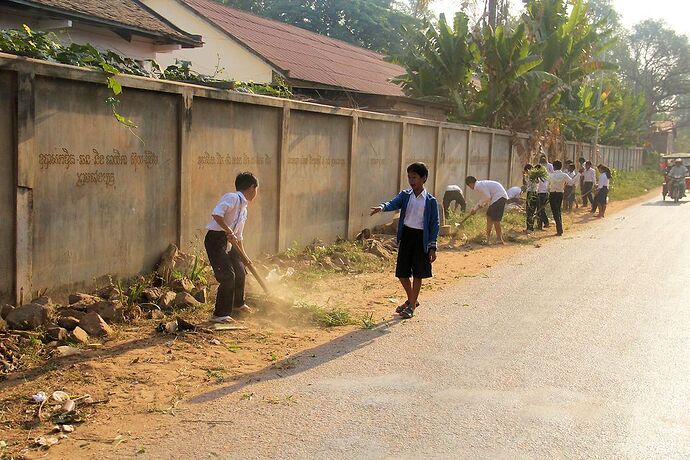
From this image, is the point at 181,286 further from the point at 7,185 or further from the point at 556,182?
the point at 556,182

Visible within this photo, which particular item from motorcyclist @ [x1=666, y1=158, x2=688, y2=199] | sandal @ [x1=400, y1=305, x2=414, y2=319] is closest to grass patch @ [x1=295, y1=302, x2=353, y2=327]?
sandal @ [x1=400, y1=305, x2=414, y2=319]

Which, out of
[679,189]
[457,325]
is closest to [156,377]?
[457,325]

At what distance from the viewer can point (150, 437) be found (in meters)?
4.36

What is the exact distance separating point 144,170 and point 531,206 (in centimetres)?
A: 1068

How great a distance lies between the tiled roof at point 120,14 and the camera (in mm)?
10332

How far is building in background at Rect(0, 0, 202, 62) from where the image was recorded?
33.7ft

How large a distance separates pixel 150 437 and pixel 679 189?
1074 inches

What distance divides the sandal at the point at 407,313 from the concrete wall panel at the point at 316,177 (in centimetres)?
358

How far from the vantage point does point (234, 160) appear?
9.62 m

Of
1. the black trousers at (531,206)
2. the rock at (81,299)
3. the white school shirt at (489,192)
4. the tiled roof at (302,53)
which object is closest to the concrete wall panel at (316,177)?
the white school shirt at (489,192)

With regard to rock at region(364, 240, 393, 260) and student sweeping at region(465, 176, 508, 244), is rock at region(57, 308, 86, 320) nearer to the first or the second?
rock at region(364, 240, 393, 260)

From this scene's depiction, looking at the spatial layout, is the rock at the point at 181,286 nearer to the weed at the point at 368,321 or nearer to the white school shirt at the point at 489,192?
the weed at the point at 368,321

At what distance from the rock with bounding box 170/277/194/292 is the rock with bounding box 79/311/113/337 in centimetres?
147

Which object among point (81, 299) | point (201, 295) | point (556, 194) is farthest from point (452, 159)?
point (81, 299)
